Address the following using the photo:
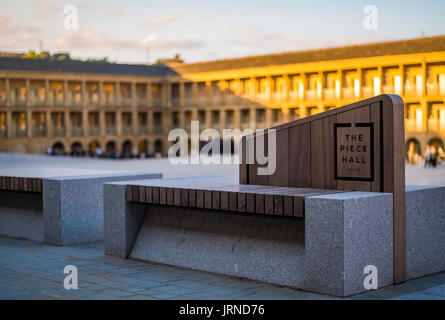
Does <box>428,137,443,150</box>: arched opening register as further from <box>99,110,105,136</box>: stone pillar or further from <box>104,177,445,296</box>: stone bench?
<box>104,177,445,296</box>: stone bench

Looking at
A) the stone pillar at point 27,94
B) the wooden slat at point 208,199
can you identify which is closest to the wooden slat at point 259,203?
the wooden slat at point 208,199

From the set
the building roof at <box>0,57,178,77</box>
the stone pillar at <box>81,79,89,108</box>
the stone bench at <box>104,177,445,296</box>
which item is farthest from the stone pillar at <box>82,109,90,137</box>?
the stone bench at <box>104,177,445,296</box>

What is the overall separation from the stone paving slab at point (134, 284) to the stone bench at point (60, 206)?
128 cm

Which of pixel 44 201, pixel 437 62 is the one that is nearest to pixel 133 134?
pixel 437 62

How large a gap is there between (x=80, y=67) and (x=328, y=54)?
2227cm

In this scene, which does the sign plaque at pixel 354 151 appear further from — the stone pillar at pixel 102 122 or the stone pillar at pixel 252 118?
the stone pillar at pixel 102 122

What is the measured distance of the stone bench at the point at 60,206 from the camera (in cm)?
1116

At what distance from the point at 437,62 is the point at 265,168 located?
133 feet

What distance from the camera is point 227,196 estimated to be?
8328 millimetres

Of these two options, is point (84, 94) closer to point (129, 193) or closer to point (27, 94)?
point (27, 94)

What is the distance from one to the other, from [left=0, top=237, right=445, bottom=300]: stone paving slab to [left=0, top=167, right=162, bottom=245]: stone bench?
4.18 ft

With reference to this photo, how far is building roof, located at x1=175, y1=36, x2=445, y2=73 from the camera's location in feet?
156

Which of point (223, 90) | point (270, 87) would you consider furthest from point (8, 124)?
point (270, 87)
